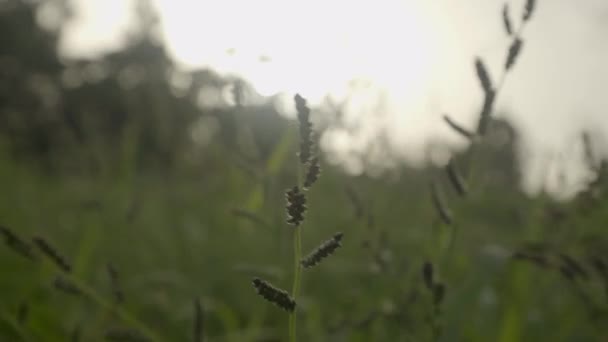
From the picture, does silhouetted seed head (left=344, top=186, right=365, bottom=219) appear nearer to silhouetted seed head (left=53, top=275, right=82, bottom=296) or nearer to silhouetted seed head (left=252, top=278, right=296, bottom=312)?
silhouetted seed head (left=53, top=275, right=82, bottom=296)

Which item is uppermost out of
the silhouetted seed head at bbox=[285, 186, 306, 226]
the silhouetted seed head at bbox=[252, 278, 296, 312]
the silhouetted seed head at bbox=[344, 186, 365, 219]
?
the silhouetted seed head at bbox=[285, 186, 306, 226]

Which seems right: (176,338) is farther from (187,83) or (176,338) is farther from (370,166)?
(187,83)

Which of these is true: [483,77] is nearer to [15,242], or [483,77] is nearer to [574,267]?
[574,267]

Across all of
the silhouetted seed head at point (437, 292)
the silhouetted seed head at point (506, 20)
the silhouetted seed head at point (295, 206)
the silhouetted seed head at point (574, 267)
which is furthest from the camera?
the silhouetted seed head at point (574, 267)

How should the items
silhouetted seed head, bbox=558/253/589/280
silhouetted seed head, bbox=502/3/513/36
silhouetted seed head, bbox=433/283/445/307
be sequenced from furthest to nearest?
silhouetted seed head, bbox=558/253/589/280 < silhouetted seed head, bbox=433/283/445/307 < silhouetted seed head, bbox=502/3/513/36

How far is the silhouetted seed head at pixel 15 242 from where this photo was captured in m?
0.86

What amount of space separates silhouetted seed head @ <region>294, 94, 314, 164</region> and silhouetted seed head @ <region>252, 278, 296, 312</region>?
4.4 inches

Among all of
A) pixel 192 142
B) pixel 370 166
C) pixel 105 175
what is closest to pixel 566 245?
pixel 370 166

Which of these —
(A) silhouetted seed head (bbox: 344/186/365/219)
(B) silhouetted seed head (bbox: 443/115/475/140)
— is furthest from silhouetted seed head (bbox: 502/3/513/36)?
(A) silhouetted seed head (bbox: 344/186/365/219)

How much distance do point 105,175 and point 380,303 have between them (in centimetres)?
136

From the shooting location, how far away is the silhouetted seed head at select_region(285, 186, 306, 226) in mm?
558

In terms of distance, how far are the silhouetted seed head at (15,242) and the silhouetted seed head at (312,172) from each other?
0.45m

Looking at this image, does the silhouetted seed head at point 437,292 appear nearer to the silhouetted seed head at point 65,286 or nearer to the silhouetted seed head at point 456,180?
the silhouetted seed head at point 456,180

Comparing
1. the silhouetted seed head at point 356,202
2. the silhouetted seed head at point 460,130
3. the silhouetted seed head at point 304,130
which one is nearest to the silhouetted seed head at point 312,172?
the silhouetted seed head at point 304,130
